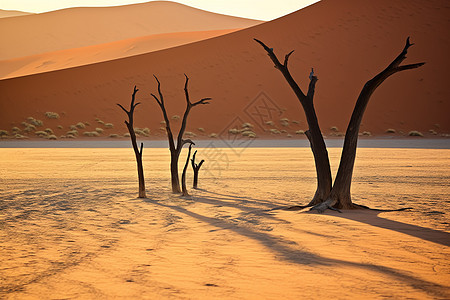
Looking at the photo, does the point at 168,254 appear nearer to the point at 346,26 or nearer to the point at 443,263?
the point at 443,263

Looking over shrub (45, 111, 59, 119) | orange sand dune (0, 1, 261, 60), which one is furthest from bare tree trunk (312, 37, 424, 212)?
orange sand dune (0, 1, 261, 60)

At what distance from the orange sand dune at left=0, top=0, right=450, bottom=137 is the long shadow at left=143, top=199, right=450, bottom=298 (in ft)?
94.7

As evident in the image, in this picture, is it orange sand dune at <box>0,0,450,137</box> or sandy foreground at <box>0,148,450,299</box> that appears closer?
sandy foreground at <box>0,148,450,299</box>

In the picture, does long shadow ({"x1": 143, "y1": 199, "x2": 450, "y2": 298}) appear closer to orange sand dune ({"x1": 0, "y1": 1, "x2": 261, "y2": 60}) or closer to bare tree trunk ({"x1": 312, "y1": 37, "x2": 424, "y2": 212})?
bare tree trunk ({"x1": 312, "y1": 37, "x2": 424, "y2": 212})

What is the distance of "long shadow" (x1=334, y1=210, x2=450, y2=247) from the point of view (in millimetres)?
5895

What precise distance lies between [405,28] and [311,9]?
10.6m

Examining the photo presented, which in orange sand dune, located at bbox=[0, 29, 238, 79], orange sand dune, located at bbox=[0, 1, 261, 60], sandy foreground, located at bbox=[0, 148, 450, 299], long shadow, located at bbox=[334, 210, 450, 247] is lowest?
sandy foreground, located at bbox=[0, 148, 450, 299]

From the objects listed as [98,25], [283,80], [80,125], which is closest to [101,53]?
[80,125]

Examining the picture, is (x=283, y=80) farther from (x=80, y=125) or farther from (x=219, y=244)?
(x=219, y=244)

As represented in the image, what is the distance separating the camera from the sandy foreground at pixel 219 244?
13.7 feet

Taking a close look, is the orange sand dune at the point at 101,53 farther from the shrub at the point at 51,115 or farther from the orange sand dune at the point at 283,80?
the shrub at the point at 51,115

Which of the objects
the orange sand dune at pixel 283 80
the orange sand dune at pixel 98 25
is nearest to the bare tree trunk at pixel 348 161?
the orange sand dune at pixel 283 80

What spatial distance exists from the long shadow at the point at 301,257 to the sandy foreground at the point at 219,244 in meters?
0.01

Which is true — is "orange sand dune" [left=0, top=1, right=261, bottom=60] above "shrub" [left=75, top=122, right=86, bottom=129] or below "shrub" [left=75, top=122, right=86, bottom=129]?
above
